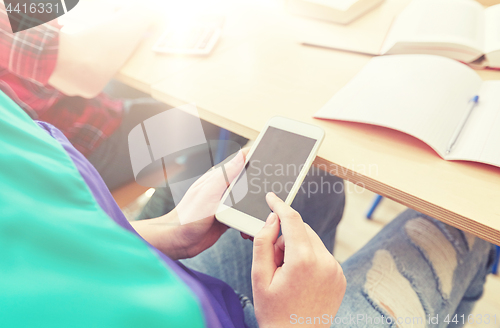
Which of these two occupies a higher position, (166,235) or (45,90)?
(45,90)

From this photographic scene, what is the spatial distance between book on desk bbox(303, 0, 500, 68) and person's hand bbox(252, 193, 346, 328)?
1.44ft

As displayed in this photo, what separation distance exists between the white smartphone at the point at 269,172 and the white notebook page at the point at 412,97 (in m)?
0.06

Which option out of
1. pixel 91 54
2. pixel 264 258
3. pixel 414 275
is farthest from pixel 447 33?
pixel 91 54

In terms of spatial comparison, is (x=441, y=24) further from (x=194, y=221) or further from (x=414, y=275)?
(x=194, y=221)

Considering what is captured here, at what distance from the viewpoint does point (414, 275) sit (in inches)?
17.3

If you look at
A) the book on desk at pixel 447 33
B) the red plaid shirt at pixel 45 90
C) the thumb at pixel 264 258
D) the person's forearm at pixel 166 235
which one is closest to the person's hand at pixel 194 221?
the person's forearm at pixel 166 235

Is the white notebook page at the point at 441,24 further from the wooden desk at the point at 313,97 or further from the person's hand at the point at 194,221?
the person's hand at the point at 194,221

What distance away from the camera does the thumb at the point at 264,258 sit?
1.03 ft

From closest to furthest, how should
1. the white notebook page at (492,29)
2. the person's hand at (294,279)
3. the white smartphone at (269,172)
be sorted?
the person's hand at (294,279) → the white smartphone at (269,172) → the white notebook page at (492,29)

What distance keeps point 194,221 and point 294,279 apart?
200 millimetres

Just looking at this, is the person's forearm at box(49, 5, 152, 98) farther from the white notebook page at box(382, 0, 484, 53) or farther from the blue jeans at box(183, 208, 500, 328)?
the white notebook page at box(382, 0, 484, 53)

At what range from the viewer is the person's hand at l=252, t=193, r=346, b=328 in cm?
30

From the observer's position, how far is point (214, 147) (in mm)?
641

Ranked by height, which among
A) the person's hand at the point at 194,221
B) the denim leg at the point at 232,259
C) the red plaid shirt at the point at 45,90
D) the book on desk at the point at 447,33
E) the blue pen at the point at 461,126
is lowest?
the denim leg at the point at 232,259
